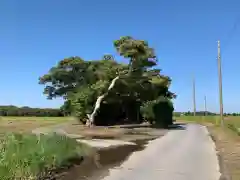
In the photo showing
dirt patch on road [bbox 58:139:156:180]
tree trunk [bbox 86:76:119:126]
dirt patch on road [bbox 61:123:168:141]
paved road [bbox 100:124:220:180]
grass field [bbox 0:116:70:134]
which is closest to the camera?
paved road [bbox 100:124:220:180]

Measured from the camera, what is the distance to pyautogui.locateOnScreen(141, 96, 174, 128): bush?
1860 inches

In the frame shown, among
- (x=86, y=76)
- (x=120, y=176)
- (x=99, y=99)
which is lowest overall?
(x=120, y=176)

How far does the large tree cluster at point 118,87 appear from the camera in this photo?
4493 centimetres

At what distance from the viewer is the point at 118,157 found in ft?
55.3

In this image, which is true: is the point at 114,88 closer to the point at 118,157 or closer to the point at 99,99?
the point at 99,99

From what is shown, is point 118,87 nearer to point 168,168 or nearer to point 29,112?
point 168,168

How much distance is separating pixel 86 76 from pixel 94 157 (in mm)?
38604

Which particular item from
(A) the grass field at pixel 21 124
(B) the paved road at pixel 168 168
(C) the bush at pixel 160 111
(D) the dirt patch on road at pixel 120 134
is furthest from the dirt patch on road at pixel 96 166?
(C) the bush at pixel 160 111

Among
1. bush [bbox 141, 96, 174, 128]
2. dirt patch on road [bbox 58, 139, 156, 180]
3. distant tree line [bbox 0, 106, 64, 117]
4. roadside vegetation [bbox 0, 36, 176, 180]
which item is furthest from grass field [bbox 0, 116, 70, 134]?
distant tree line [bbox 0, 106, 64, 117]

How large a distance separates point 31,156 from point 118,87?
3900cm

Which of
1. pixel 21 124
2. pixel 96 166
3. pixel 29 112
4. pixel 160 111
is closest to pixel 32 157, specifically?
pixel 96 166

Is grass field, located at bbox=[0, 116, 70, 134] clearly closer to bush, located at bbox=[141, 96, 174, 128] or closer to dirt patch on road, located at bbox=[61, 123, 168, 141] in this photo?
dirt patch on road, located at bbox=[61, 123, 168, 141]

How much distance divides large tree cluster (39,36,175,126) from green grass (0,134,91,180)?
97.2ft

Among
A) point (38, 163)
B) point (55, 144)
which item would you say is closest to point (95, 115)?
point (55, 144)
